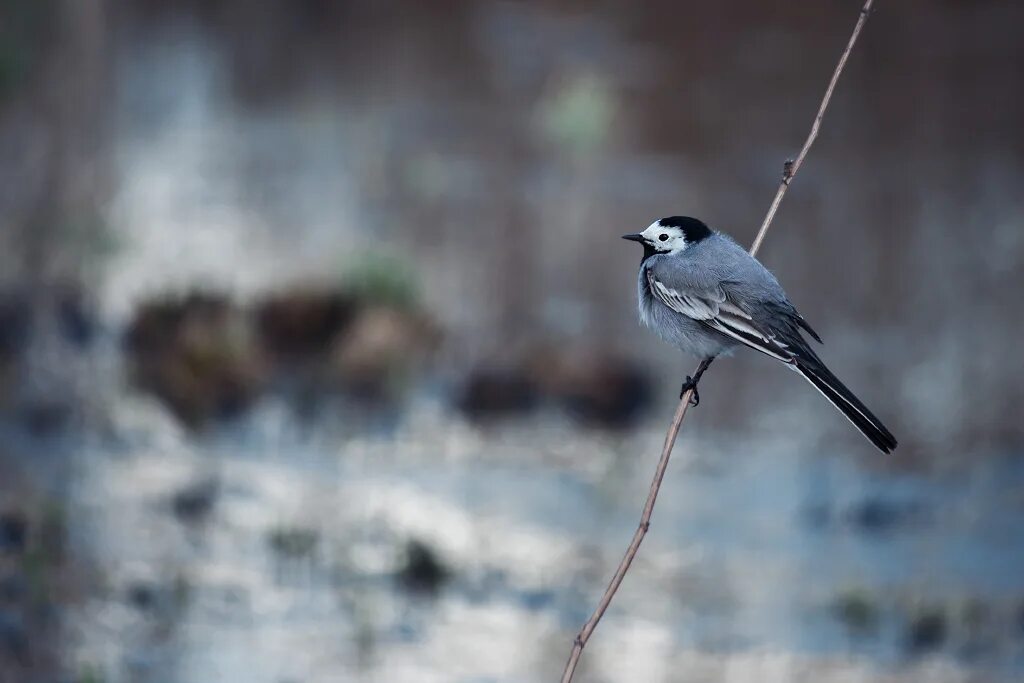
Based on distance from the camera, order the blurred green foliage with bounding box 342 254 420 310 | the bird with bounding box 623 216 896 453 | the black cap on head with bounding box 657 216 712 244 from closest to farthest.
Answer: the bird with bounding box 623 216 896 453
the black cap on head with bounding box 657 216 712 244
the blurred green foliage with bounding box 342 254 420 310

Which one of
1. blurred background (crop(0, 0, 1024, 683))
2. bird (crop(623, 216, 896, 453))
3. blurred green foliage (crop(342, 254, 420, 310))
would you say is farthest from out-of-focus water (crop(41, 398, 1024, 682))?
bird (crop(623, 216, 896, 453))

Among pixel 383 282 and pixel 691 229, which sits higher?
pixel 383 282

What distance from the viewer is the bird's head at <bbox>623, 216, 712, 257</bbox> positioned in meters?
3.60

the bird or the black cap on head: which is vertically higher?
the black cap on head

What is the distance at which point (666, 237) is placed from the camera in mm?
3652

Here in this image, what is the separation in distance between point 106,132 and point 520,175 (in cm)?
267

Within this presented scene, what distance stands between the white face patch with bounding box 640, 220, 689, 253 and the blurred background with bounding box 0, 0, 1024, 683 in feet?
8.91

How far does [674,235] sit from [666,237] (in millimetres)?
20

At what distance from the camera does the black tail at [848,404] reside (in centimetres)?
244

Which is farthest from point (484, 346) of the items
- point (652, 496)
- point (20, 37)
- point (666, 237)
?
point (652, 496)

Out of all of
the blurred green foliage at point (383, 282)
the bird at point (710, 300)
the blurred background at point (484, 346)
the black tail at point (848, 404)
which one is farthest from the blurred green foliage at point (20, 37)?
the black tail at point (848, 404)

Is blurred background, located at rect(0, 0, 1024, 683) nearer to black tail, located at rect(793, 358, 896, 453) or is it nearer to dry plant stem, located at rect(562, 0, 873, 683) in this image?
black tail, located at rect(793, 358, 896, 453)

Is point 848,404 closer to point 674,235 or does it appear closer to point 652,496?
point 652,496

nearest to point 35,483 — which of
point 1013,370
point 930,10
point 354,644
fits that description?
point 354,644
